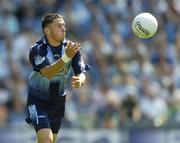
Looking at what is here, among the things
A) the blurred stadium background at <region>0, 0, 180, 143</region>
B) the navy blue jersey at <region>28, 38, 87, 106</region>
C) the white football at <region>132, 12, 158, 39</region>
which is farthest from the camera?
the blurred stadium background at <region>0, 0, 180, 143</region>

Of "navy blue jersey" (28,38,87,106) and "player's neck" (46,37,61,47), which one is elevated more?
"player's neck" (46,37,61,47)

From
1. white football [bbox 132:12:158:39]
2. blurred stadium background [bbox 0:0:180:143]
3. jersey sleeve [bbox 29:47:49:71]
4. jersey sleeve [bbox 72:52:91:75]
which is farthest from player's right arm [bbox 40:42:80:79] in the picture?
blurred stadium background [bbox 0:0:180:143]

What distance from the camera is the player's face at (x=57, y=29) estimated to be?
10.9 metres

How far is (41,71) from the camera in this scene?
10.7 m

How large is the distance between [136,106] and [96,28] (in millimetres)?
3107

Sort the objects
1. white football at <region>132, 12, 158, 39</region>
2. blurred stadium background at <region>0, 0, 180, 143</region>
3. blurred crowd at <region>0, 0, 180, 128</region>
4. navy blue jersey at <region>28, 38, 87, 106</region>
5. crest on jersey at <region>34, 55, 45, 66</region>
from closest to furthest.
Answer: crest on jersey at <region>34, 55, 45, 66</region> → navy blue jersey at <region>28, 38, 87, 106</region> → white football at <region>132, 12, 158, 39</region> → blurred stadium background at <region>0, 0, 180, 143</region> → blurred crowd at <region>0, 0, 180, 128</region>

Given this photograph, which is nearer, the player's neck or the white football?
the player's neck

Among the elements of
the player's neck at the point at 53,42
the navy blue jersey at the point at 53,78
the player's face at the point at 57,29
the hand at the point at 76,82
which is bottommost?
the hand at the point at 76,82

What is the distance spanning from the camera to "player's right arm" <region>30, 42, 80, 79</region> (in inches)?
402

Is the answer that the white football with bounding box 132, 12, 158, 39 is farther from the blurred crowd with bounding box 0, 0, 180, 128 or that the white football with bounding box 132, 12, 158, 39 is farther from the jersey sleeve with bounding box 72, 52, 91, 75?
the blurred crowd with bounding box 0, 0, 180, 128

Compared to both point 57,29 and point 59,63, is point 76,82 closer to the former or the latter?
point 59,63

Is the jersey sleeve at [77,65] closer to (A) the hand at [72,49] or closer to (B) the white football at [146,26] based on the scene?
(A) the hand at [72,49]

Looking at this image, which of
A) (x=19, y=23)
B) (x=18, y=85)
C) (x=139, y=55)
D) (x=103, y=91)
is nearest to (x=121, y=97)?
(x=103, y=91)

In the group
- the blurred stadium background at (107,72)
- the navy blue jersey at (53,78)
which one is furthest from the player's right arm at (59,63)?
the blurred stadium background at (107,72)
